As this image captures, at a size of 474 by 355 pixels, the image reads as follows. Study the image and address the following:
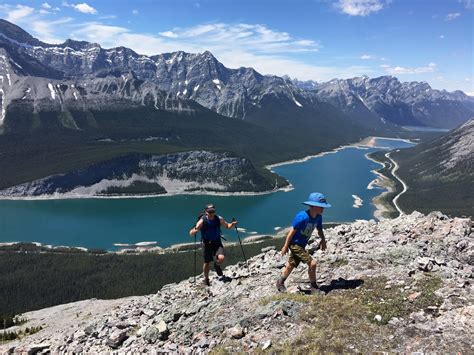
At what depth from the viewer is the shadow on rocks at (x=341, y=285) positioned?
19.5 m

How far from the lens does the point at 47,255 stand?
128m

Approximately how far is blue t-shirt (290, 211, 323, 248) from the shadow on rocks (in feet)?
8.47

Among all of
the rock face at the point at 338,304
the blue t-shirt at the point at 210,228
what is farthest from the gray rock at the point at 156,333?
the blue t-shirt at the point at 210,228

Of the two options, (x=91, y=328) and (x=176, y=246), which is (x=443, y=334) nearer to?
(x=91, y=328)

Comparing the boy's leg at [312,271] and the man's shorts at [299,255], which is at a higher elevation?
the man's shorts at [299,255]

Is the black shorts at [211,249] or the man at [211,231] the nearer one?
the man at [211,231]

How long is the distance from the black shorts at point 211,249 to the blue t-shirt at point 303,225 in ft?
20.7

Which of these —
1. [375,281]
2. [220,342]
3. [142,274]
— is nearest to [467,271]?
[375,281]

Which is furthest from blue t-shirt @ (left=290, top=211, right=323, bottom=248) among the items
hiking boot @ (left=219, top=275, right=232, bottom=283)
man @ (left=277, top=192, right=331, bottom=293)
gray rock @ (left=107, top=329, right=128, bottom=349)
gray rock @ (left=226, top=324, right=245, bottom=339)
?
gray rock @ (left=107, top=329, right=128, bottom=349)

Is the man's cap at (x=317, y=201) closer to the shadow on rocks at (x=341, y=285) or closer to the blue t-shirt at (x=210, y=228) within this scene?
the shadow on rocks at (x=341, y=285)

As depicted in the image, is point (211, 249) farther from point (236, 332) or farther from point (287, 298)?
point (236, 332)

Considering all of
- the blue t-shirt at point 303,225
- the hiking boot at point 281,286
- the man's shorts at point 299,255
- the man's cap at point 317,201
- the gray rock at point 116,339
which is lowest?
the gray rock at point 116,339

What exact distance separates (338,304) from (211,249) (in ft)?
29.9

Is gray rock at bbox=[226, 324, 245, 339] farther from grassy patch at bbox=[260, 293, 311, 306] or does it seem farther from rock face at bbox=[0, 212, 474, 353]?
grassy patch at bbox=[260, 293, 311, 306]
